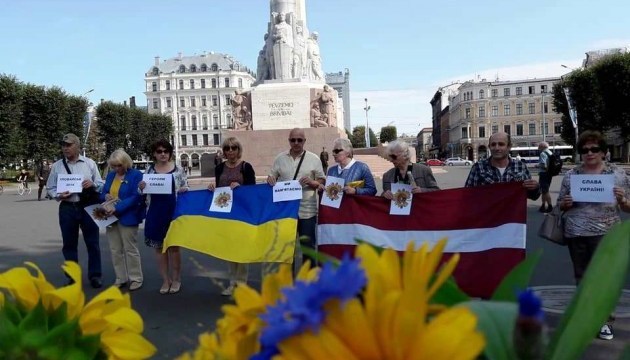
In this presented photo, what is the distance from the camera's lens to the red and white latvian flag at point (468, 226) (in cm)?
568

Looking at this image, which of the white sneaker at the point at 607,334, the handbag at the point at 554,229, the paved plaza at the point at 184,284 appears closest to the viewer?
the white sneaker at the point at 607,334

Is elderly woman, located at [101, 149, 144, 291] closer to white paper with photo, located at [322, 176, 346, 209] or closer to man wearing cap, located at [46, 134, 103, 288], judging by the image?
man wearing cap, located at [46, 134, 103, 288]

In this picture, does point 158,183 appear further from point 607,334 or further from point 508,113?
point 508,113

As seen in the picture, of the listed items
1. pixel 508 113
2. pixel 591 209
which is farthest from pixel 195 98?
pixel 591 209

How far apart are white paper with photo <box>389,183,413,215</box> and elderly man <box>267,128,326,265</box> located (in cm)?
99

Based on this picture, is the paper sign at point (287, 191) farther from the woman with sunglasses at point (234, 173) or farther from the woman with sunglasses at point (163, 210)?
the woman with sunglasses at point (163, 210)

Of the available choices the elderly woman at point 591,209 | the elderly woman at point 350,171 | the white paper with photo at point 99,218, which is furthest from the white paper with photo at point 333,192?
the white paper with photo at point 99,218

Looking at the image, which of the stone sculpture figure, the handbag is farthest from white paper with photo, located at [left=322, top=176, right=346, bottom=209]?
the stone sculpture figure

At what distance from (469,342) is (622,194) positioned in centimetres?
526

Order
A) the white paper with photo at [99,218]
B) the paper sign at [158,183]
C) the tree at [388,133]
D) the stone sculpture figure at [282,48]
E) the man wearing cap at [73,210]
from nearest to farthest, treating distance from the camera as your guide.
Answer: the paper sign at [158,183], the white paper with photo at [99,218], the man wearing cap at [73,210], the stone sculpture figure at [282,48], the tree at [388,133]

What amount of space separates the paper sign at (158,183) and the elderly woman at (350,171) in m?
2.00

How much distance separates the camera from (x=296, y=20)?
3025 cm

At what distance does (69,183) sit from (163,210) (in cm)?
130

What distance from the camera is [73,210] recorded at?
7828 mm
